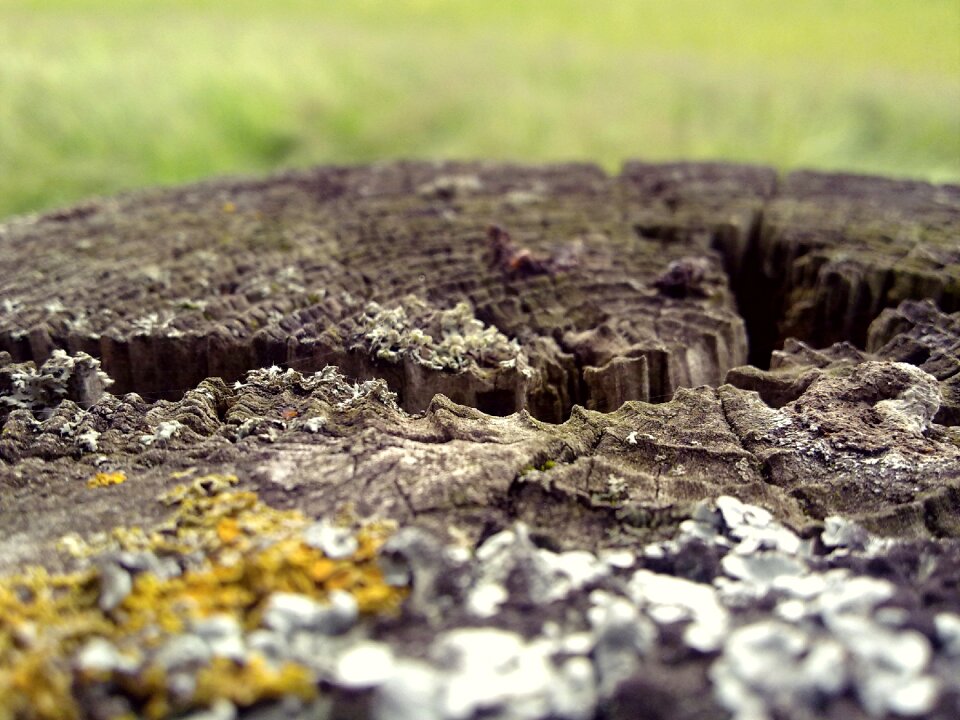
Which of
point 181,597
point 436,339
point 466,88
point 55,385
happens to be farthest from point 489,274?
point 466,88

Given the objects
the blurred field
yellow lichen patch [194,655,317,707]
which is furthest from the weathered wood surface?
the blurred field

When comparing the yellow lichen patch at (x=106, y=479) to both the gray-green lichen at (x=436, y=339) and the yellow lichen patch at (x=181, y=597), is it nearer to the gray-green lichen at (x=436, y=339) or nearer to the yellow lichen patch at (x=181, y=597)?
the yellow lichen patch at (x=181, y=597)

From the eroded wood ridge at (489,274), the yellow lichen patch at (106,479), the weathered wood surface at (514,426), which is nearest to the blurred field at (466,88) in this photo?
the eroded wood ridge at (489,274)

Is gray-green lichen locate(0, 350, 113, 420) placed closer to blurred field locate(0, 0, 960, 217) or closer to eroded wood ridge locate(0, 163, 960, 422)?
eroded wood ridge locate(0, 163, 960, 422)

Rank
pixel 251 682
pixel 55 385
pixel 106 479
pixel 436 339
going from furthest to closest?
pixel 436 339, pixel 55 385, pixel 106 479, pixel 251 682

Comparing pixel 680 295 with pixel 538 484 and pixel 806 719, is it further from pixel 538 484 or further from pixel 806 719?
pixel 806 719

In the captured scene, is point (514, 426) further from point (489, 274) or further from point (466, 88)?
point (466, 88)
